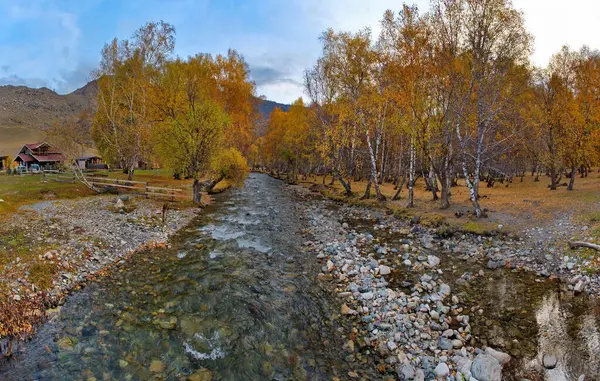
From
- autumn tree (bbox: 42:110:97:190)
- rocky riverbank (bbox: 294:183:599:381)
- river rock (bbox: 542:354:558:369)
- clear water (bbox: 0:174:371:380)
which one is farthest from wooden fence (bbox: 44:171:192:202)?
river rock (bbox: 542:354:558:369)

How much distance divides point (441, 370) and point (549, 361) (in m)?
3.17

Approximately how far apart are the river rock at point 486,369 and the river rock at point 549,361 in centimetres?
144

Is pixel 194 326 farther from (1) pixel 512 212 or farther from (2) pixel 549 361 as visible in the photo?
(1) pixel 512 212

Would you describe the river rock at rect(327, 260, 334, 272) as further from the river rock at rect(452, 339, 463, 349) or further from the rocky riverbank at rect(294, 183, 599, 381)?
the river rock at rect(452, 339, 463, 349)

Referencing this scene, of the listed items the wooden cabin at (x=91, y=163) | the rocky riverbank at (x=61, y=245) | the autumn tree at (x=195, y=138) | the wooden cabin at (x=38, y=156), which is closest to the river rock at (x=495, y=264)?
the rocky riverbank at (x=61, y=245)

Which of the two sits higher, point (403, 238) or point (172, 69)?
point (172, 69)

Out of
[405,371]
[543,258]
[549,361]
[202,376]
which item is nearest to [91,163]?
[202,376]

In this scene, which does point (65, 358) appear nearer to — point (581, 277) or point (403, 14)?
point (581, 277)

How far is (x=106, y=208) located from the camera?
25266 mm

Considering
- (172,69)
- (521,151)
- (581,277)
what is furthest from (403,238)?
(521,151)

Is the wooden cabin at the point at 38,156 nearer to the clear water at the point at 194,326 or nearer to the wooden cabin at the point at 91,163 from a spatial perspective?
the wooden cabin at the point at 91,163

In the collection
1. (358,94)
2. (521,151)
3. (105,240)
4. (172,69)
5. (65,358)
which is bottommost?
(65,358)

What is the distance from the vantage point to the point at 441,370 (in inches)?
322

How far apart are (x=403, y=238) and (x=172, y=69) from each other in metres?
34.6
